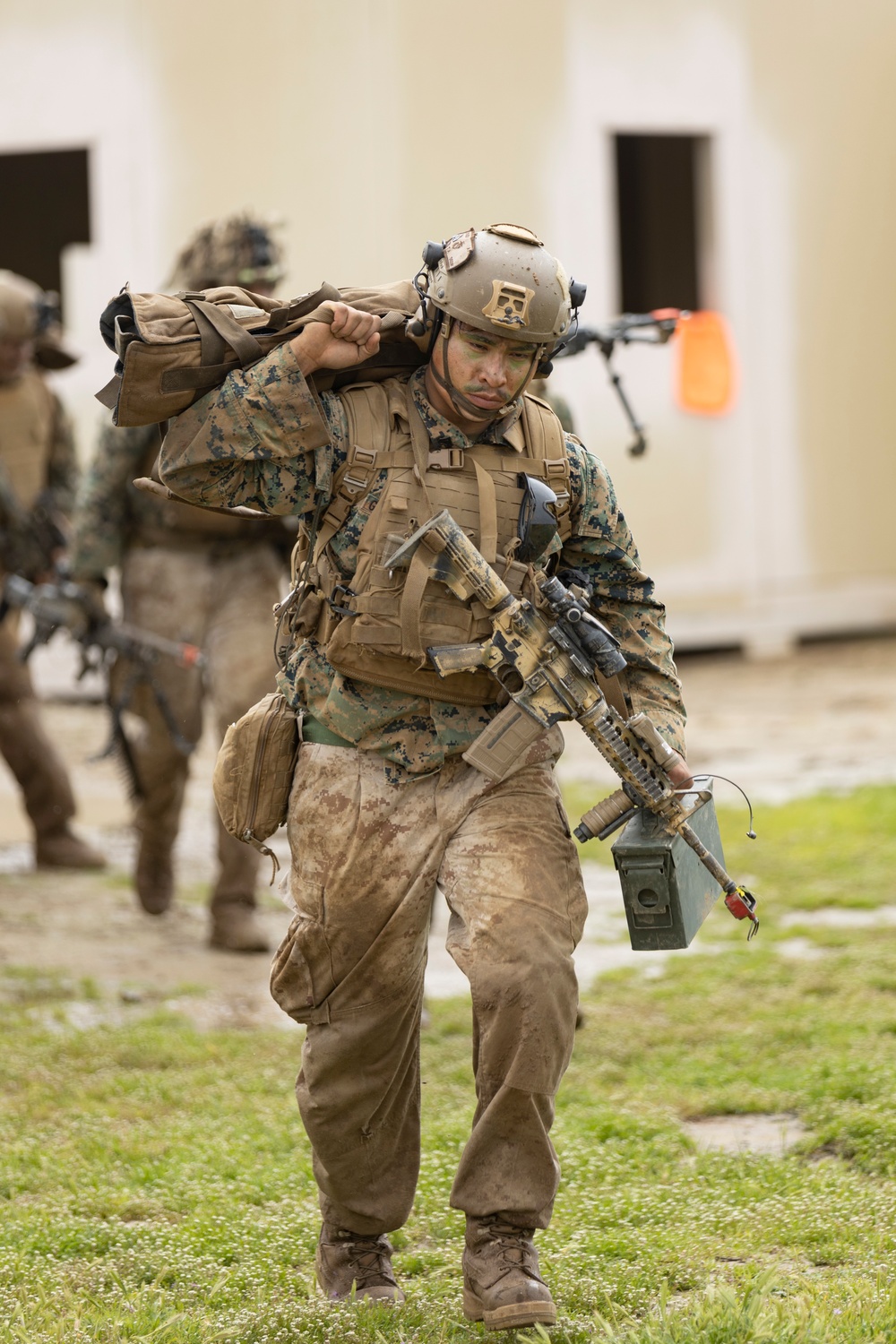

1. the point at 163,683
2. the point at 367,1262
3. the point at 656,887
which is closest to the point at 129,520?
the point at 163,683

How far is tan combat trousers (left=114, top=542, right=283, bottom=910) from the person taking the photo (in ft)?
23.4

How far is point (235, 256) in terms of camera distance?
716cm

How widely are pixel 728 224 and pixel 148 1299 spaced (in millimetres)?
12431

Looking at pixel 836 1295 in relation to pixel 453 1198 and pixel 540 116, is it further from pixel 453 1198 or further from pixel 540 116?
pixel 540 116

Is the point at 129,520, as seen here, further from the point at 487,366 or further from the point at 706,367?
the point at 706,367

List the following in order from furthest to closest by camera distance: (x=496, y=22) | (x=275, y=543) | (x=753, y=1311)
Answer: (x=496, y=22) → (x=275, y=543) → (x=753, y=1311)

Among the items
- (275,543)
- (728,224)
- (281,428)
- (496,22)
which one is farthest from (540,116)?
(281,428)

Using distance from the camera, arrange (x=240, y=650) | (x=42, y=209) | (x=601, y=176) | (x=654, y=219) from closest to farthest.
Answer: (x=240, y=650) < (x=601, y=176) < (x=654, y=219) < (x=42, y=209)

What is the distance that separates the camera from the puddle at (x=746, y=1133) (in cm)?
497

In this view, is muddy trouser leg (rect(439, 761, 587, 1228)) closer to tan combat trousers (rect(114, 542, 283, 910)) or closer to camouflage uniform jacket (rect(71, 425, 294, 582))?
tan combat trousers (rect(114, 542, 283, 910))

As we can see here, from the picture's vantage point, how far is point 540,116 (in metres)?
14.1

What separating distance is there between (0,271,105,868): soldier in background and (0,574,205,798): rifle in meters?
0.70

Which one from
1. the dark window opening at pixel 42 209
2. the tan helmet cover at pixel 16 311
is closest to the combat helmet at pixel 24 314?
the tan helmet cover at pixel 16 311

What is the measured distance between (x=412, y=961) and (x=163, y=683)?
383 centimetres
